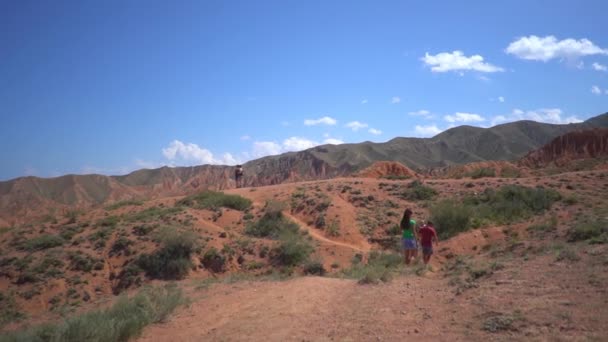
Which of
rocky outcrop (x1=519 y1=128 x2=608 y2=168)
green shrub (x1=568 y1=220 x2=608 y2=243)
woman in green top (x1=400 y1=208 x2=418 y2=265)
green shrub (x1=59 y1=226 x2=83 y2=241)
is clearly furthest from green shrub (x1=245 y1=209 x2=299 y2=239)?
rocky outcrop (x1=519 y1=128 x2=608 y2=168)

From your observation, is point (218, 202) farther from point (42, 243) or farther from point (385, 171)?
point (385, 171)

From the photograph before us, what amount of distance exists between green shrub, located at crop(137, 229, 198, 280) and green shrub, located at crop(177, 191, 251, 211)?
21.1 ft

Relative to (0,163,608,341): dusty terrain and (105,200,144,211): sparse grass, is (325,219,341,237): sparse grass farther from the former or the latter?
(105,200,144,211): sparse grass

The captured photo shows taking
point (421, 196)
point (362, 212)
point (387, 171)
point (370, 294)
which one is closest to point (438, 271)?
point (370, 294)

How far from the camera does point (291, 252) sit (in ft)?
58.0

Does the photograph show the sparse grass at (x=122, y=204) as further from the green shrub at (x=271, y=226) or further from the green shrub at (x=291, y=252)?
the green shrub at (x=291, y=252)

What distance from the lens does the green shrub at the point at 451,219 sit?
19266mm

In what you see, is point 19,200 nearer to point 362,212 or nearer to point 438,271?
point 362,212

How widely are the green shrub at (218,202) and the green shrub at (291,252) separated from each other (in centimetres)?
686

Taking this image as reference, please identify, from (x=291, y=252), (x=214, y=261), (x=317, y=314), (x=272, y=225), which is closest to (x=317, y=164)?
(x=272, y=225)

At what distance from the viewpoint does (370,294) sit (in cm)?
895

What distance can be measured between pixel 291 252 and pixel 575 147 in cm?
5992

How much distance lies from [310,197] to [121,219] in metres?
10.8

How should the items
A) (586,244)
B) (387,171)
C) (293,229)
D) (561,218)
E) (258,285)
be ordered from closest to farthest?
(586,244)
(258,285)
(561,218)
(293,229)
(387,171)
